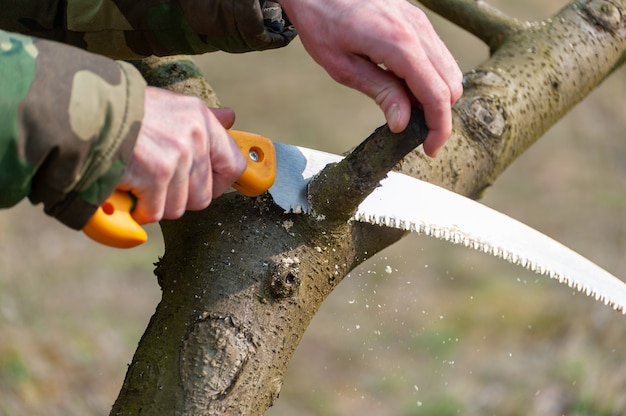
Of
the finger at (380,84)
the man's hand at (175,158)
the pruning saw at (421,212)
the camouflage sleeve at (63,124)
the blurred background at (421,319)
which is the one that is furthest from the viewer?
the blurred background at (421,319)

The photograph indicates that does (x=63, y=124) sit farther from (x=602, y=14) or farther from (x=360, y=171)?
(x=602, y=14)

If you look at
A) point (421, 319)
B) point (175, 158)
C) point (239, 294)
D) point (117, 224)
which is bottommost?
point (421, 319)

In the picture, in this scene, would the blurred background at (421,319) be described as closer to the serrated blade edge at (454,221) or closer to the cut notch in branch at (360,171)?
the serrated blade edge at (454,221)

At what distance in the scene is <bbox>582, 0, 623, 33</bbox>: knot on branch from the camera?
6.34 feet

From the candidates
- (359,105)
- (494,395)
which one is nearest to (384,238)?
(494,395)

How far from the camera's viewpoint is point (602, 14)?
193 cm

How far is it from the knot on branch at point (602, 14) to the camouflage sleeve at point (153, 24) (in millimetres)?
886

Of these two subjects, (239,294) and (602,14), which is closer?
(239,294)

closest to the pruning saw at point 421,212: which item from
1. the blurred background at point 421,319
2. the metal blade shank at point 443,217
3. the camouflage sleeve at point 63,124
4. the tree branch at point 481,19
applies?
the metal blade shank at point 443,217

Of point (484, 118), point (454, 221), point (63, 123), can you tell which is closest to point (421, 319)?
point (484, 118)

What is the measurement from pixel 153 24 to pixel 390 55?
1.61ft

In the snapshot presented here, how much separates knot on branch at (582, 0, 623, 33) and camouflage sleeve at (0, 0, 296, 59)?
2.91 feet

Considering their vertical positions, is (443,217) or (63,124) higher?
(63,124)

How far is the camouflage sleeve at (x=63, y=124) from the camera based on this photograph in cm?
97
